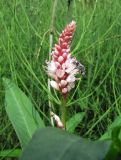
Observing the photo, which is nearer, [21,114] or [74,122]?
[21,114]

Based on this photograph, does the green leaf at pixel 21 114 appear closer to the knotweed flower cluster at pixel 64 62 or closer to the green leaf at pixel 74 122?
the green leaf at pixel 74 122

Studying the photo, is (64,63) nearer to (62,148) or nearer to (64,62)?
(64,62)

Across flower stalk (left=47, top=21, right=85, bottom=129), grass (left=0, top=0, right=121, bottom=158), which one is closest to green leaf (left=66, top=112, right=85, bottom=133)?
grass (left=0, top=0, right=121, bottom=158)

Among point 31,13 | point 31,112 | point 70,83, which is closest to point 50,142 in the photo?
point 70,83

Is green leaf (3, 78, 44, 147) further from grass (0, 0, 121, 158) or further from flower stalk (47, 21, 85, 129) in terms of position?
flower stalk (47, 21, 85, 129)

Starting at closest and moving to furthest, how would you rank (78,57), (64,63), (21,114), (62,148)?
(62,148) → (64,63) → (21,114) → (78,57)

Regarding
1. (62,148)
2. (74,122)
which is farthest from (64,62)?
(74,122)
